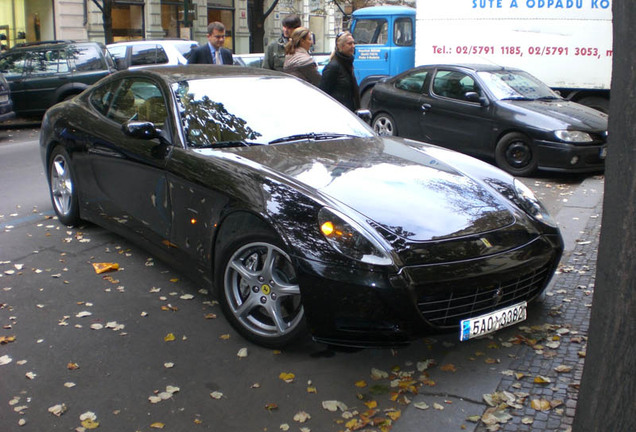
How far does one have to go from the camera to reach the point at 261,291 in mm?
4062

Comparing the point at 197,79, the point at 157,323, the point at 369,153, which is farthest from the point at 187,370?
the point at 197,79

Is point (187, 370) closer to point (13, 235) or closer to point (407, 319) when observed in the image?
point (407, 319)

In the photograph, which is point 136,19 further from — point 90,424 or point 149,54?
point 90,424

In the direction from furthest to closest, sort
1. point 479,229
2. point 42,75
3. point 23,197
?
point 42,75 → point 23,197 → point 479,229

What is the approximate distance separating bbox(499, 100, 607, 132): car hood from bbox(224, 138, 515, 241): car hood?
17.2ft

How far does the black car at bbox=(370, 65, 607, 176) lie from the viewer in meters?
9.48

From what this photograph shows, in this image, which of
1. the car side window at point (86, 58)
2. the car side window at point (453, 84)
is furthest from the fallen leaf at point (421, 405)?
the car side window at point (86, 58)

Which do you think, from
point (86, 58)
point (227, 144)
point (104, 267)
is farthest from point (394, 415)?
point (86, 58)

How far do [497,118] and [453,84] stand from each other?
1.14 meters

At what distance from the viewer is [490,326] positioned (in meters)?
3.81

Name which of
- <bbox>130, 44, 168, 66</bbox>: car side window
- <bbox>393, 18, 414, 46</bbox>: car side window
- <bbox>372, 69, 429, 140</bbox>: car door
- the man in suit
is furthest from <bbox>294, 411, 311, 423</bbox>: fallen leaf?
<bbox>130, 44, 168, 66</bbox>: car side window

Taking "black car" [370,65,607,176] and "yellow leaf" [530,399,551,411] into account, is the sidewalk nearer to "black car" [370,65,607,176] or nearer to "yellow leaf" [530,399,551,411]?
"yellow leaf" [530,399,551,411]

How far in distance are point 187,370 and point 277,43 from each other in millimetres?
6074

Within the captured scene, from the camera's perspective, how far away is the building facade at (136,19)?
27.0 meters
